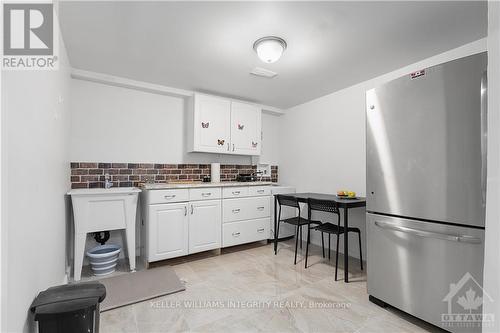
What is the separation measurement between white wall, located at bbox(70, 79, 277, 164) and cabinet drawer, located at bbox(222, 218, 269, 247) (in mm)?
1163

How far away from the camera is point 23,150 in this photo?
44.0 inches

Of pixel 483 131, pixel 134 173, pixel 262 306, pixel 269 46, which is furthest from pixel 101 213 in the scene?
pixel 483 131

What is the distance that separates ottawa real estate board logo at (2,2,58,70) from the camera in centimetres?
104

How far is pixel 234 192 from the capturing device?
3488 millimetres

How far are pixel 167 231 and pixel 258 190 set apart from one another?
143 cm

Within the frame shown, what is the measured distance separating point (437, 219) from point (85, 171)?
358cm

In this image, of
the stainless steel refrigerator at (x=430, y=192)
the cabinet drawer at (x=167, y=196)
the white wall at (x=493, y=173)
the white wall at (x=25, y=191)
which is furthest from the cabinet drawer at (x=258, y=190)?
the white wall at (x=493, y=173)

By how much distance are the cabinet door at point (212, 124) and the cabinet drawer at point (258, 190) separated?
0.69 m

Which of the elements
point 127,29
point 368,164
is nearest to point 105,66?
point 127,29

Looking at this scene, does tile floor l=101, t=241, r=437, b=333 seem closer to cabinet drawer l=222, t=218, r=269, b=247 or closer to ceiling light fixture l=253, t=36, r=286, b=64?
cabinet drawer l=222, t=218, r=269, b=247

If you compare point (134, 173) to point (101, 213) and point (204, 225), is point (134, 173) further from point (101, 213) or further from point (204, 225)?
point (204, 225)

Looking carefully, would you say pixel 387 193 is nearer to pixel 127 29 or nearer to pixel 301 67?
pixel 301 67

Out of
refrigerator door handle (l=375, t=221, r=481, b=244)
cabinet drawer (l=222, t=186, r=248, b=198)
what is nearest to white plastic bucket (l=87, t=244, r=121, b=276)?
cabinet drawer (l=222, t=186, r=248, b=198)

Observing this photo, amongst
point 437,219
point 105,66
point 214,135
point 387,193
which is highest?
point 105,66
